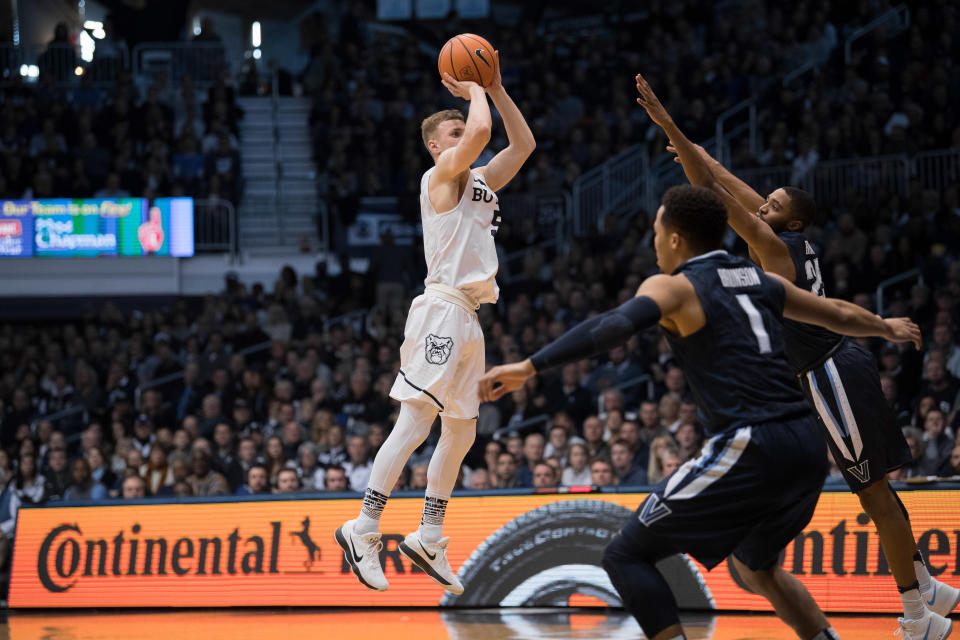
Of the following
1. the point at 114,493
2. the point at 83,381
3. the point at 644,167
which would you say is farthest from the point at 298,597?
the point at 644,167

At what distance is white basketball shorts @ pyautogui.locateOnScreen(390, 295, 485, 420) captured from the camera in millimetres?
5801

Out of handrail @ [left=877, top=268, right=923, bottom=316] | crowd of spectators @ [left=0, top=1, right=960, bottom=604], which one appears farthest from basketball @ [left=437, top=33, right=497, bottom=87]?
handrail @ [left=877, top=268, right=923, bottom=316]

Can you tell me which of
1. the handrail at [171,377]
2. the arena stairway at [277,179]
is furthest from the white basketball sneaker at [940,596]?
the arena stairway at [277,179]

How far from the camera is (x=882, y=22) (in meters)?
17.5

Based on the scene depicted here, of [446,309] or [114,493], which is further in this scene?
[114,493]

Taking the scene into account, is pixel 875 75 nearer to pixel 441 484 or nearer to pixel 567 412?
pixel 567 412

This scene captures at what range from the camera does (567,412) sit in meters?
12.1

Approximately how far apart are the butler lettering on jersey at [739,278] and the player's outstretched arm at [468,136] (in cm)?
151

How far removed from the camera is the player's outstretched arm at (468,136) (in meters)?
5.49

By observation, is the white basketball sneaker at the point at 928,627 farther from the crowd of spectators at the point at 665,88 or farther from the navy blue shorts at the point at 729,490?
→ the crowd of spectators at the point at 665,88

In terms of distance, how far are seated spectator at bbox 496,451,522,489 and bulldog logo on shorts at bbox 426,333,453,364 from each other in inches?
183

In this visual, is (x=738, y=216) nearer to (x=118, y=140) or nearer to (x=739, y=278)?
(x=739, y=278)

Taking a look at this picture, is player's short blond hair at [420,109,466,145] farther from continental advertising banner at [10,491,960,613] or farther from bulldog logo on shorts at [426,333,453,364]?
continental advertising banner at [10,491,960,613]

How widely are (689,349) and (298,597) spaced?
562 centimetres
